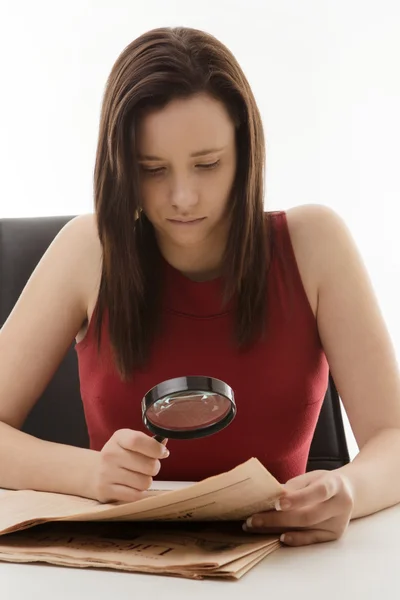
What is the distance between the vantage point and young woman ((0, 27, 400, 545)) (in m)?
1.45

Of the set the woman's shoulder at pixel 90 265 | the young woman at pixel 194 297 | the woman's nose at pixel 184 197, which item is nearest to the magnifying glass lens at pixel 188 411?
the young woman at pixel 194 297

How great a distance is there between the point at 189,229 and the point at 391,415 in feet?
1.56

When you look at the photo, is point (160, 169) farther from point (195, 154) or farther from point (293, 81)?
point (293, 81)

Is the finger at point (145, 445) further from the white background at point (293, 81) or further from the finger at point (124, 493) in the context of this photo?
the white background at point (293, 81)

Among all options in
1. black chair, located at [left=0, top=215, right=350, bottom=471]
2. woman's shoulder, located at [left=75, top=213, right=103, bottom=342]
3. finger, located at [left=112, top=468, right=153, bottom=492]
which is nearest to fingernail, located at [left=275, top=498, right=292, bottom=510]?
finger, located at [left=112, top=468, right=153, bottom=492]

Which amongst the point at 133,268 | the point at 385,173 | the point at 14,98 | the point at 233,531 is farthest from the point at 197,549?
the point at 14,98

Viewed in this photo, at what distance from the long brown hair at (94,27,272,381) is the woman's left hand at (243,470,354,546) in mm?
618

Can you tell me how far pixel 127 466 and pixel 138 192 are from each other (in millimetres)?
537

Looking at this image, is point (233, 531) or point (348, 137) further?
point (348, 137)

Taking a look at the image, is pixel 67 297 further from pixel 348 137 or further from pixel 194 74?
pixel 348 137

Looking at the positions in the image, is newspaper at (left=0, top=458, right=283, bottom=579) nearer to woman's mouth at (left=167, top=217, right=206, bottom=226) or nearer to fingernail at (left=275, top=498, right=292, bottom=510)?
fingernail at (left=275, top=498, right=292, bottom=510)

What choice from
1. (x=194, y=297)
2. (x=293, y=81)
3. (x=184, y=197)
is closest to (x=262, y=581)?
(x=184, y=197)

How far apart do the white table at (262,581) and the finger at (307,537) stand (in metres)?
0.01

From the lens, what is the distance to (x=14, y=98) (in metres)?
3.32
